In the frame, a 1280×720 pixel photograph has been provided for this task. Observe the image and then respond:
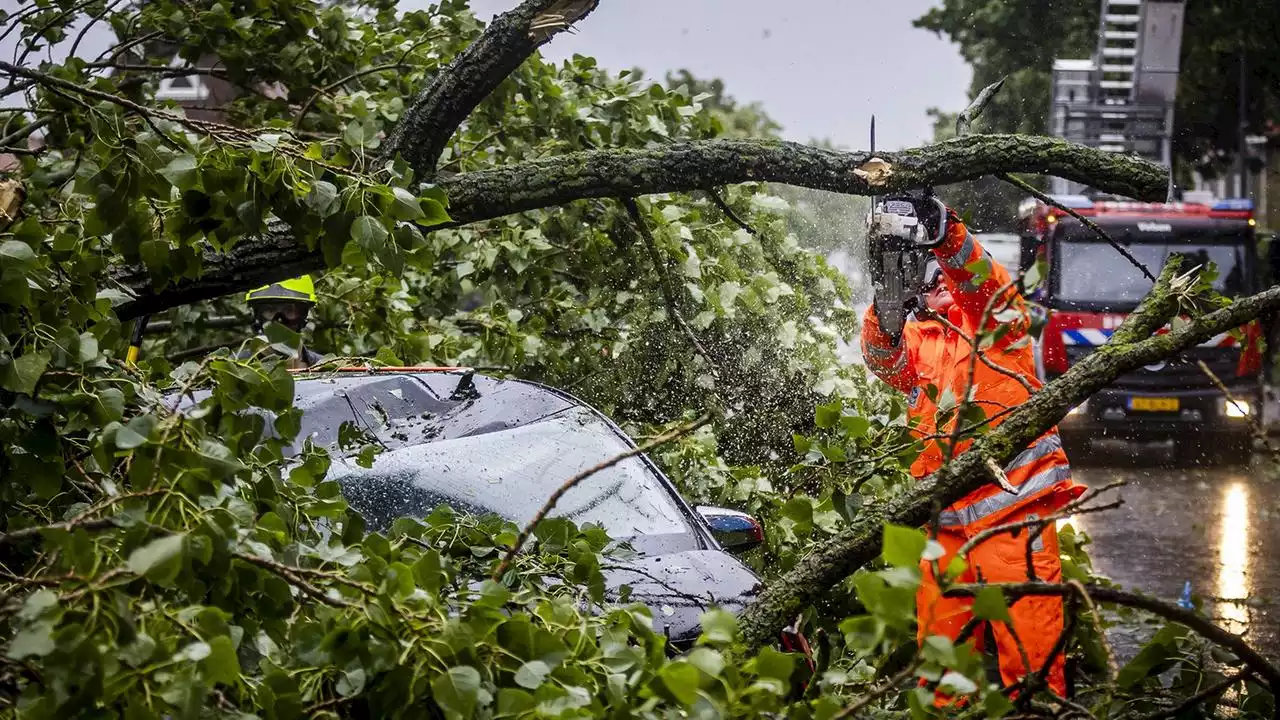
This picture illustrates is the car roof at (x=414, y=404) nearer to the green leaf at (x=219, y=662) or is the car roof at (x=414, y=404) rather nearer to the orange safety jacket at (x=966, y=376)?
the orange safety jacket at (x=966, y=376)

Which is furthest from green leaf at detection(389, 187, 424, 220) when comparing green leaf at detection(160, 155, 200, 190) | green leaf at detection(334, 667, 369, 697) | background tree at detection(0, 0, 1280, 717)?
green leaf at detection(334, 667, 369, 697)

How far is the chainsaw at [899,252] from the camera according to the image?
428cm

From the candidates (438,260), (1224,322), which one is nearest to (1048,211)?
(438,260)

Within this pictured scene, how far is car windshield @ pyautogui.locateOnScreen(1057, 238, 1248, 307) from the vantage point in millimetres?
12633

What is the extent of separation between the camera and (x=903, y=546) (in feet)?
5.29

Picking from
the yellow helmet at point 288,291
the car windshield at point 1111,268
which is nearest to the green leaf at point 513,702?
the yellow helmet at point 288,291

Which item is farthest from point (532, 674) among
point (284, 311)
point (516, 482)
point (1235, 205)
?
point (1235, 205)

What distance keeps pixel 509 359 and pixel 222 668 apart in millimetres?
4098

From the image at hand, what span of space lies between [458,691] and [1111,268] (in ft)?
39.4

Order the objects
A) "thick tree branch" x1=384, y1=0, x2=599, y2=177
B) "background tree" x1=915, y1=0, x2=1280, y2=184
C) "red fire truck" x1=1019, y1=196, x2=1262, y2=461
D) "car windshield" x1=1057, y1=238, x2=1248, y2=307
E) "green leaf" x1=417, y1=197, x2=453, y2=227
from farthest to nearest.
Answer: "background tree" x1=915, y1=0, x2=1280, y2=184
"car windshield" x1=1057, y1=238, x2=1248, y2=307
"red fire truck" x1=1019, y1=196, x2=1262, y2=461
"thick tree branch" x1=384, y1=0, x2=599, y2=177
"green leaf" x1=417, y1=197, x2=453, y2=227

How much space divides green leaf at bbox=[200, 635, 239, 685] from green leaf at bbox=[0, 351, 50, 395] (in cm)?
94

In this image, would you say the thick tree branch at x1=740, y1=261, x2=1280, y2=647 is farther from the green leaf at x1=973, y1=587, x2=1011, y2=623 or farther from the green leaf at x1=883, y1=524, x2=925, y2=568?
the green leaf at x1=883, y1=524, x2=925, y2=568

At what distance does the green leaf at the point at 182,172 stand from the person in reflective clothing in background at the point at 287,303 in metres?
2.77

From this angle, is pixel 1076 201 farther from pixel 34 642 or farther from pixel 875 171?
pixel 34 642
